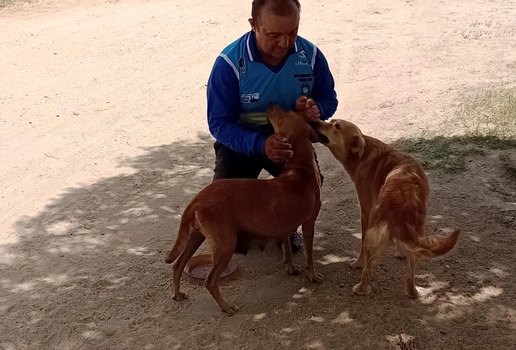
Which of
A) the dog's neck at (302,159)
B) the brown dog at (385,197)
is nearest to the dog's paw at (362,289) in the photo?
the brown dog at (385,197)

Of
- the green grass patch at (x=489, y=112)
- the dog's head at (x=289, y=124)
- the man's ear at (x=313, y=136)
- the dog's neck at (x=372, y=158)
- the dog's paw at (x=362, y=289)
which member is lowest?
the green grass patch at (x=489, y=112)

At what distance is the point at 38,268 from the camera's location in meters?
5.05

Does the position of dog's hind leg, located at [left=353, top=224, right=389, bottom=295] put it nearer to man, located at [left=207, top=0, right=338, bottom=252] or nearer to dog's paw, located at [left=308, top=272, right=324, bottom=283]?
dog's paw, located at [left=308, top=272, right=324, bottom=283]

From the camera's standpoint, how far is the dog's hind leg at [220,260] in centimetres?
418

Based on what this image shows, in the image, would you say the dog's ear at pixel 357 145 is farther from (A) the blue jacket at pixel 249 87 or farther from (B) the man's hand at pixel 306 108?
(A) the blue jacket at pixel 249 87

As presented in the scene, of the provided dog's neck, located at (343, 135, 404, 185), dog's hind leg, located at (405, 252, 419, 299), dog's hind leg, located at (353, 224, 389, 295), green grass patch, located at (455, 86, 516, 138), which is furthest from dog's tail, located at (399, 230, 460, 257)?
green grass patch, located at (455, 86, 516, 138)

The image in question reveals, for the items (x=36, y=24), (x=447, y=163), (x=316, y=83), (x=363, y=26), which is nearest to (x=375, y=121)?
(x=447, y=163)

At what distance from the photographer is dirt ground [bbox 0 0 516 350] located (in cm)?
422

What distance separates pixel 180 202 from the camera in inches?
242

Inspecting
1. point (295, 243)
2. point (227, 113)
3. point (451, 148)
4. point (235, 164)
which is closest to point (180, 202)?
point (235, 164)

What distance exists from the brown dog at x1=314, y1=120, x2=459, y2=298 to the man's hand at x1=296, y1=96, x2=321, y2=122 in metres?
0.13

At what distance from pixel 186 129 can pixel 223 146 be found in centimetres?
300

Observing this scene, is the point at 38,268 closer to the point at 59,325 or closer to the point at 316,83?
the point at 59,325

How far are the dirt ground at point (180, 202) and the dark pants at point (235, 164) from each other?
2.27 ft
